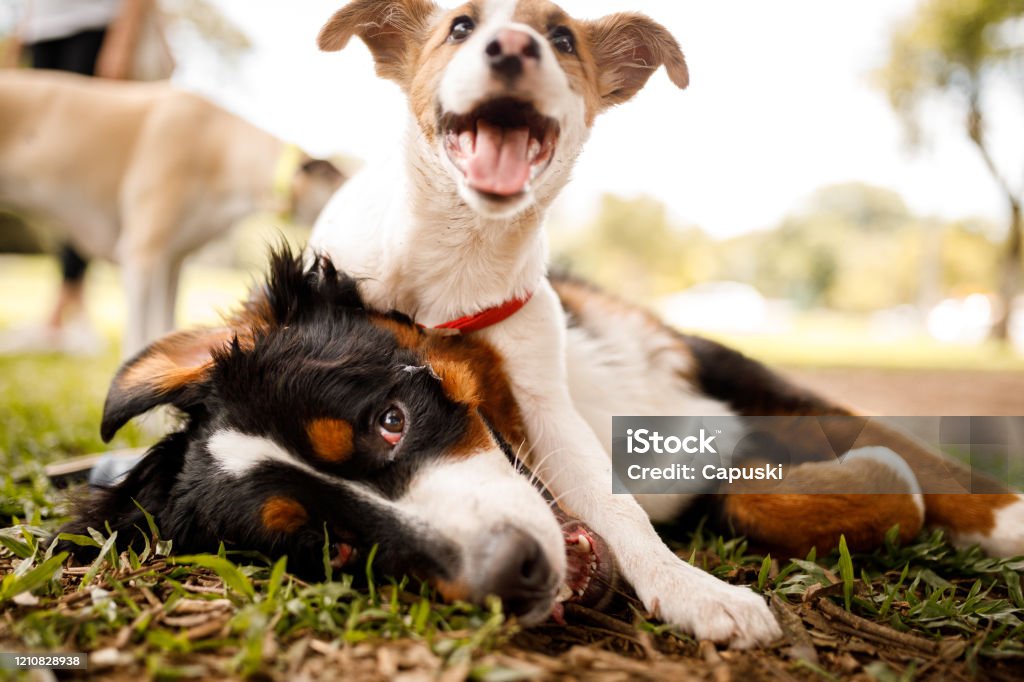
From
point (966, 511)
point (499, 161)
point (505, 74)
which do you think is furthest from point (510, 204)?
point (966, 511)

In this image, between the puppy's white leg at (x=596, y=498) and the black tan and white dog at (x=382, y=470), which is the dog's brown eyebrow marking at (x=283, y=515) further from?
the puppy's white leg at (x=596, y=498)

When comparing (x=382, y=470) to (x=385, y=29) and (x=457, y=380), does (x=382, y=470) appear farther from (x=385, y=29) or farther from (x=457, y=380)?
(x=385, y=29)

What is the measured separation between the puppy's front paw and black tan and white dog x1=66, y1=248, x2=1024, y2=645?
28 mm

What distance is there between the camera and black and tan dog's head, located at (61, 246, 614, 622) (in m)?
1.64

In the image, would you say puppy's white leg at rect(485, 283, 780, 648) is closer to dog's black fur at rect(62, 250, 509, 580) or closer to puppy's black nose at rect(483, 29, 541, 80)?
dog's black fur at rect(62, 250, 509, 580)

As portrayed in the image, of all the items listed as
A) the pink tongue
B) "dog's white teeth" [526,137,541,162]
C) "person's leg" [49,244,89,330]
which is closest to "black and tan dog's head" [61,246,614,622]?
the pink tongue

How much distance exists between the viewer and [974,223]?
16.0 metres

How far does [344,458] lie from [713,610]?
3.05ft

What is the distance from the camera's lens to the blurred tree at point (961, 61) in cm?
790

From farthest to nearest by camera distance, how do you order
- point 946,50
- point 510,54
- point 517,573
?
point 946,50 < point 510,54 < point 517,573

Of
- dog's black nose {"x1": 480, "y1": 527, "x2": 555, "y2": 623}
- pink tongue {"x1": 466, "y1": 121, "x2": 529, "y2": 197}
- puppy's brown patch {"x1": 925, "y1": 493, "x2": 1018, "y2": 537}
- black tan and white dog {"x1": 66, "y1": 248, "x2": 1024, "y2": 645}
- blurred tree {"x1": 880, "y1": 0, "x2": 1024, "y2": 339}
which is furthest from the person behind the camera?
blurred tree {"x1": 880, "y1": 0, "x2": 1024, "y2": 339}

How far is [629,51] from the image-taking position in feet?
8.76

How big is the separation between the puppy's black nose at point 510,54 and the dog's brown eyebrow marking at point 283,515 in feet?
4.11

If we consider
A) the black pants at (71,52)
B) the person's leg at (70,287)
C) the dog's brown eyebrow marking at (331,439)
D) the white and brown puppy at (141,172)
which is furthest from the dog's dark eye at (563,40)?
the person's leg at (70,287)
